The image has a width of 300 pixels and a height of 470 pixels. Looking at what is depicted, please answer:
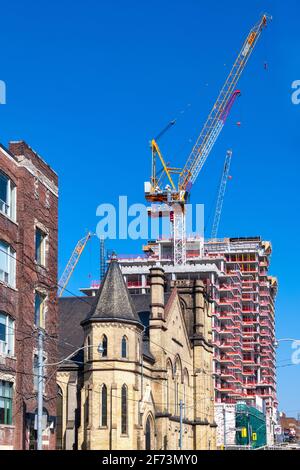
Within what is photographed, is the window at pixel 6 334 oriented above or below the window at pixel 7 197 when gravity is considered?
below

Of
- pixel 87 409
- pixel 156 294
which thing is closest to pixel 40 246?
pixel 87 409

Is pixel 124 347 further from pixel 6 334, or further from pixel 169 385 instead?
pixel 6 334

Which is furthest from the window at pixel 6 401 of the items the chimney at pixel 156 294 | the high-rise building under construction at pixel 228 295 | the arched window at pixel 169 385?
the high-rise building under construction at pixel 228 295

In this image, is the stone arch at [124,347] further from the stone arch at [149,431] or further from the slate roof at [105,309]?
the stone arch at [149,431]

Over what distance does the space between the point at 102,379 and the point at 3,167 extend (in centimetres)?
2941

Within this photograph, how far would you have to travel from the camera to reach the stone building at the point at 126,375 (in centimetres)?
6838

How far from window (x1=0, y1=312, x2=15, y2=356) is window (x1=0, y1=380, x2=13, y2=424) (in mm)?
1631

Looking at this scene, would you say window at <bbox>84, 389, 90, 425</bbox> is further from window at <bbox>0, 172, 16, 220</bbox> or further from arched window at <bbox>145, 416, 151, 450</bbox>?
window at <bbox>0, 172, 16, 220</bbox>

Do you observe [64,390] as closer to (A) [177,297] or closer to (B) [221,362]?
(A) [177,297]

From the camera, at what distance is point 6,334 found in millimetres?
43656

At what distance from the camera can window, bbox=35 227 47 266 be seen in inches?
1913

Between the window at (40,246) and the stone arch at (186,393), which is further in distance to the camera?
the stone arch at (186,393)

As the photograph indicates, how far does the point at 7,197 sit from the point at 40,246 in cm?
509
